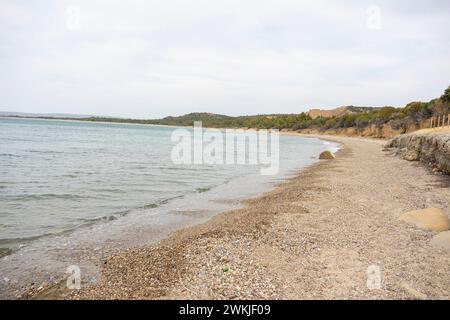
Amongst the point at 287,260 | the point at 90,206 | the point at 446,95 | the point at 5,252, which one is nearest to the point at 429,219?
the point at 287,260

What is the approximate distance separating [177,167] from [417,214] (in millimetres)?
16774

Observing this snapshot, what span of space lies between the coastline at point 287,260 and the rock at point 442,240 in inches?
6.0

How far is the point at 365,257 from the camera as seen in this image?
19.9 feet

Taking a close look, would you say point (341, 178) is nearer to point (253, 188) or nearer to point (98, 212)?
point (253, 188)

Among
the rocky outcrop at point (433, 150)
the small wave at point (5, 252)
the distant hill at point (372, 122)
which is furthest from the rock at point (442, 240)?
the distant hill at point (372, 122)

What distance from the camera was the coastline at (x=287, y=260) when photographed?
190 inches

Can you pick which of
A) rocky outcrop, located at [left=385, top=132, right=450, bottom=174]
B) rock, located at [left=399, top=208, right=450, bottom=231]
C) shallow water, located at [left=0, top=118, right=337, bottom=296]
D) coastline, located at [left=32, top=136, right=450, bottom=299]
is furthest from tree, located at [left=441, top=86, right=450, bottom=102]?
rock, located at [left=399, top=208, right=450, bottom=231]

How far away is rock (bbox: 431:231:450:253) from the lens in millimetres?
6584

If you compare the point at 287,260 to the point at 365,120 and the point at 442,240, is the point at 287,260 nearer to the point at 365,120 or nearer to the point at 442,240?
the point at 442,240

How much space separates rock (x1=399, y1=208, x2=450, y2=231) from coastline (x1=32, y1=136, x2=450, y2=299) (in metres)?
0.28

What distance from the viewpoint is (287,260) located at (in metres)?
5.95

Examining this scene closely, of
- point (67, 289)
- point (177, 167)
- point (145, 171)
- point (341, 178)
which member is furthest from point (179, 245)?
point (177, 167)

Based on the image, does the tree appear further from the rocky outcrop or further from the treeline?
the rocky outcrop

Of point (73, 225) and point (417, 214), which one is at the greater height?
point (417, 214)
